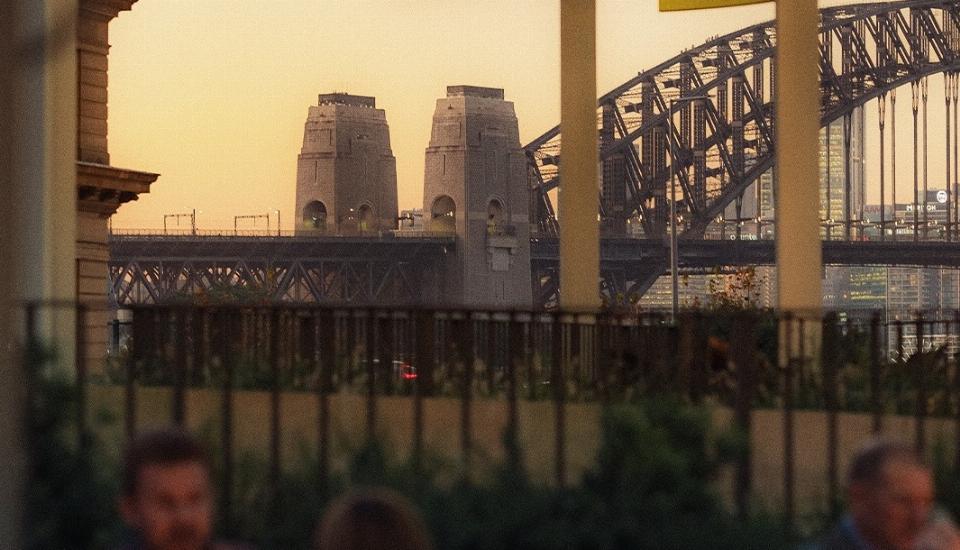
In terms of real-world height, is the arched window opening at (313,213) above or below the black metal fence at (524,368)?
above

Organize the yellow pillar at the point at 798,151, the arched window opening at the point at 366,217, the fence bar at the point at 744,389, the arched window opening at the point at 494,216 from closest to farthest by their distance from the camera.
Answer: the fence bar at the point at 744,389 < the yellow pillar at the point at 798,151 < the arched window opening at the point at 494,216 < the arched window opening at the point at 366,217

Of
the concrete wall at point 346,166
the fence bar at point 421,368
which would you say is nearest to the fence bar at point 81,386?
the fence bar at point 421,368

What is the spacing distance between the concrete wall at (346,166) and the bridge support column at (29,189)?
4790 inches

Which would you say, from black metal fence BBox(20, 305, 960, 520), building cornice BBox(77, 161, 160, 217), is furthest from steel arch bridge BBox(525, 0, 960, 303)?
black metal fence BBox(20, 305, 960, 520)

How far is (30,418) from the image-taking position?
721 centimetres

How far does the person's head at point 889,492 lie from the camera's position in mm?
4793

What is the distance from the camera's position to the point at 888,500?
15.8ft

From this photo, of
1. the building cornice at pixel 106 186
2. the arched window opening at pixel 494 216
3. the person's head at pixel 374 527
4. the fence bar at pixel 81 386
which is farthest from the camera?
the arched window opening at pixel 494 216

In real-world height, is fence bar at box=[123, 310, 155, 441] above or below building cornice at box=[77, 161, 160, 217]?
below

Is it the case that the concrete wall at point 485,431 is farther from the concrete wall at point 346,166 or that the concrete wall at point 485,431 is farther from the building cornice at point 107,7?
the concrete wall at point 346,166

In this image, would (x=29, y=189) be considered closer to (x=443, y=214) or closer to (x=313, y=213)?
(x=443, y=214)

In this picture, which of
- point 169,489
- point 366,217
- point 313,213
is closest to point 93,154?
point 169,489

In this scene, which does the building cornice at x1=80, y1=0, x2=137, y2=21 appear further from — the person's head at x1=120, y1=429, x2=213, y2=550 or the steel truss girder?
the steel truss girder

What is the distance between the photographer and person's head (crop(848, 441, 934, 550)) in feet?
15.7
